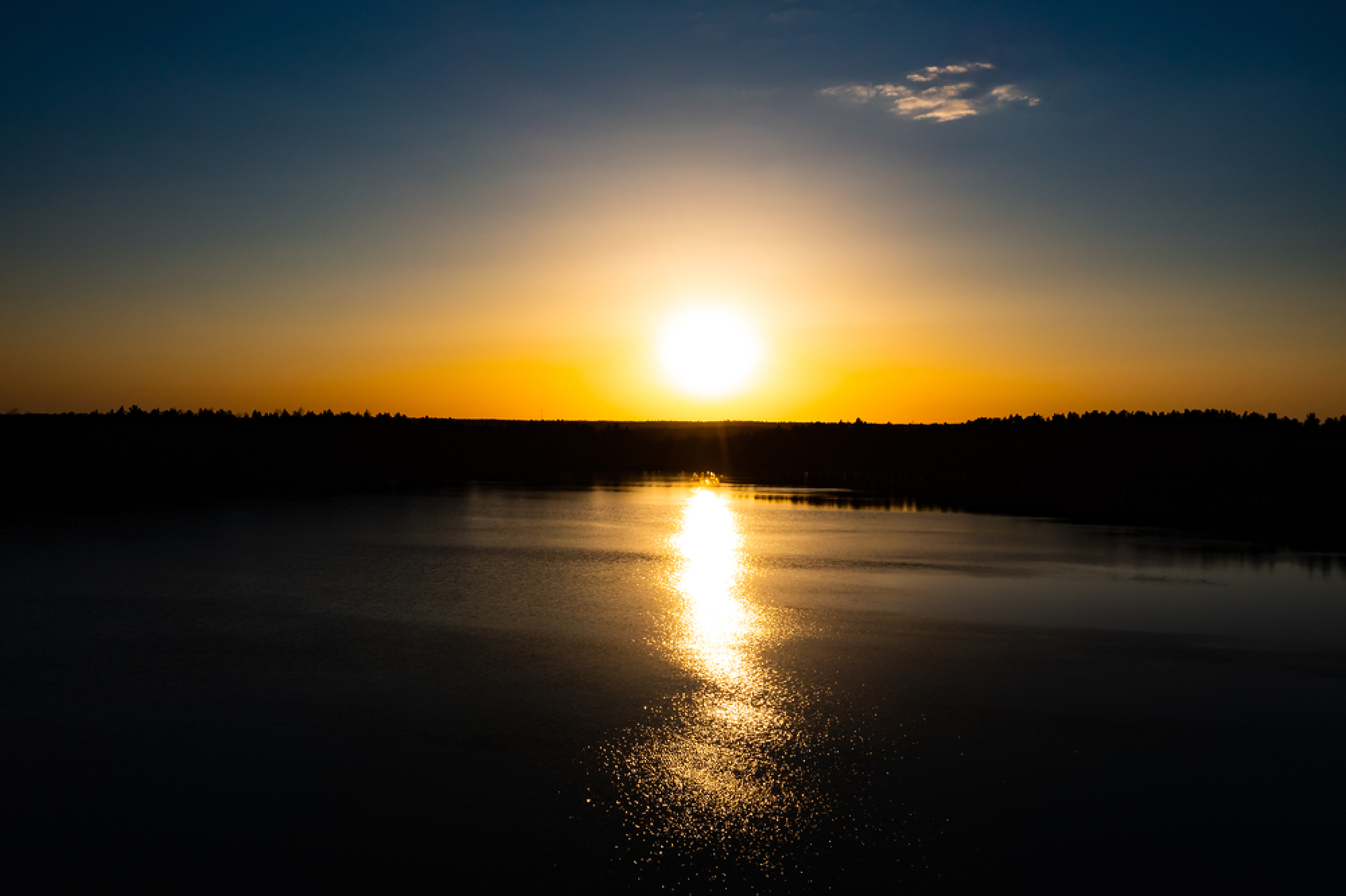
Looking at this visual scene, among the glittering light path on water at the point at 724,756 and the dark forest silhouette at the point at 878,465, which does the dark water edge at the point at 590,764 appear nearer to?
the glittering light path on water at the point at 724,756

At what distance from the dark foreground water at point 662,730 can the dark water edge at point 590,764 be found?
0.05 metres

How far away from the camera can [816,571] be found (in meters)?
27.9

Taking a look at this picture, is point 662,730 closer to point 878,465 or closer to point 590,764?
point 590,764

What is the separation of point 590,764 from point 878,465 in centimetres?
12937

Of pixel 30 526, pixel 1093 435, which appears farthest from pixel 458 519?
pixel 1093 435

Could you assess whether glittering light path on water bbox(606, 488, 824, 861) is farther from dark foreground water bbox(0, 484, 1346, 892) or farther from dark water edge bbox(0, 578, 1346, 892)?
dark water edge bbox(0, 578, 1346, 892)

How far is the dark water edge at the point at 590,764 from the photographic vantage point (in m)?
8.31

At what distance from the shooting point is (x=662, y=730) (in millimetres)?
12000

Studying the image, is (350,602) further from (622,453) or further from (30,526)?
(622,453)

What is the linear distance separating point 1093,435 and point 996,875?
344ft

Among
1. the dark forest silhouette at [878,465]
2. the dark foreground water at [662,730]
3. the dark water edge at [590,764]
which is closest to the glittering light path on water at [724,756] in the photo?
the dark foreground water at [662,730]

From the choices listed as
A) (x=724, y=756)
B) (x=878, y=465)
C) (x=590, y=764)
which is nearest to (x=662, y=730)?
(x=724, y=756)

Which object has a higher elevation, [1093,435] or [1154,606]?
[1093,435]

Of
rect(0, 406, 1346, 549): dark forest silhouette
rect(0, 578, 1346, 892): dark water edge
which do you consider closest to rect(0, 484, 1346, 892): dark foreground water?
rect(0, 578, 1346, 892): dark water edge
